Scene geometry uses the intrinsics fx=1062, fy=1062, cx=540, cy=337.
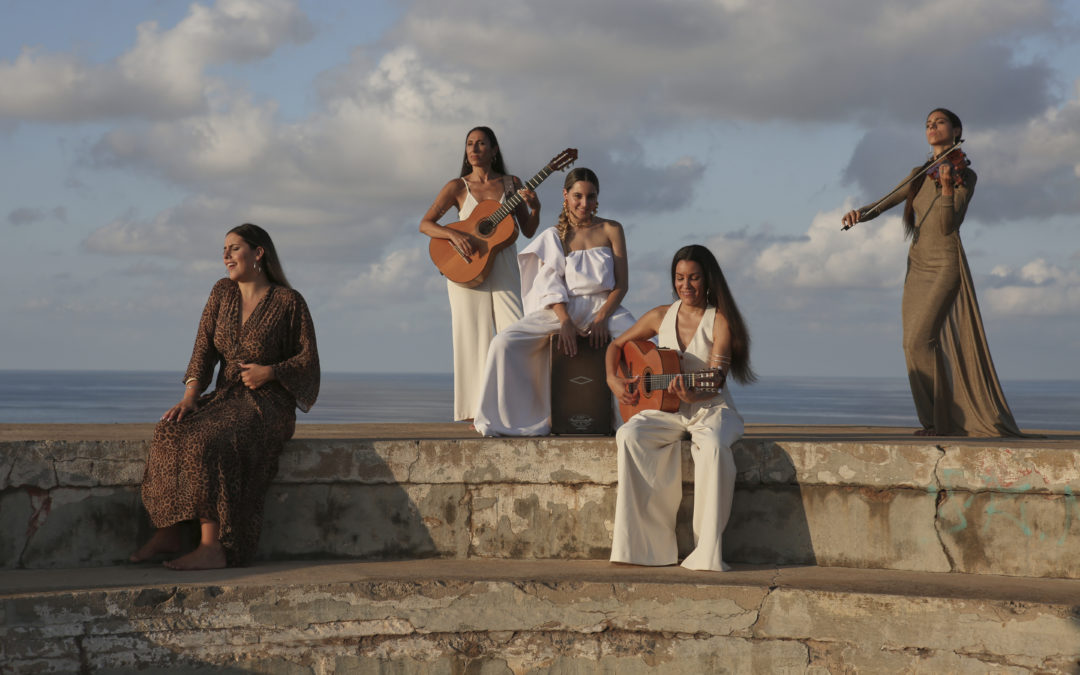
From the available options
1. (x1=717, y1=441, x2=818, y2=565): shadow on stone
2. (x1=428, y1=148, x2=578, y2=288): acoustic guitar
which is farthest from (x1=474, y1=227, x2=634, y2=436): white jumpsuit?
(x1=717, y1=441, x2=818, y2=565): shadow on stone

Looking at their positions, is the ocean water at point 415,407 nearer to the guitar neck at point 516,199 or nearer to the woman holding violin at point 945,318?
the woman holding violin at point 945,318

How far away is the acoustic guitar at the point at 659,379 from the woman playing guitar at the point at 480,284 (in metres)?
1.37

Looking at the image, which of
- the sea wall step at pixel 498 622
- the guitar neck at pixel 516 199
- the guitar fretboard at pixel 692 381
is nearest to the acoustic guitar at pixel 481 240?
the guitar neck at pixel 516 199

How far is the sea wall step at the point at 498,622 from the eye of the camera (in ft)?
14.0

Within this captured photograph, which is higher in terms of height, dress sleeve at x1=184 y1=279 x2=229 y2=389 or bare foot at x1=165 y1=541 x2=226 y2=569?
dress sleeve at x1=184 y1=279 x2=229 y2=389

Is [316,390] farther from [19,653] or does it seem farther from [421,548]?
[19,653]

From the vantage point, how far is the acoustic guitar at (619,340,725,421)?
4.93m

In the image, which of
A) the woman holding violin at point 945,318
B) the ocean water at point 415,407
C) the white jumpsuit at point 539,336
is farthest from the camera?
the ocean water at point 415,407

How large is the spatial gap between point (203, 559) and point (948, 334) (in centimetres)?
441

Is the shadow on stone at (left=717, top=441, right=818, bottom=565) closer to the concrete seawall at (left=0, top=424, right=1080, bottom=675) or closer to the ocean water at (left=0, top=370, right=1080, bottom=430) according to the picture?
the concrete seawall at (left=0, top=424, right=1080, bottom=675)

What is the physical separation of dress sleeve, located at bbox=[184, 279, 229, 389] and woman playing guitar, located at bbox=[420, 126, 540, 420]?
1556 mm

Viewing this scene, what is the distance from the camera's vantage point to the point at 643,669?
4.43 meters

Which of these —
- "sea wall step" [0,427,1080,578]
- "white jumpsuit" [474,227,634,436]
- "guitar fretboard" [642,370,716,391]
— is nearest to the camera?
"sea wall step" [0,427,1080,578]

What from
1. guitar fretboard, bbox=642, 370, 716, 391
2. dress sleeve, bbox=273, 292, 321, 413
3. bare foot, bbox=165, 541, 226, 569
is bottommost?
bare foot, bbox=165, 541, 226, 569
